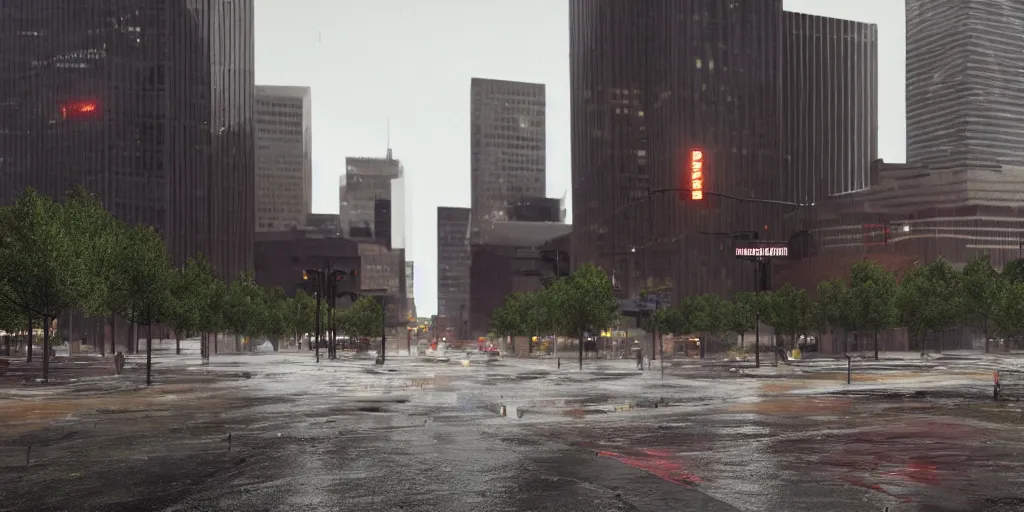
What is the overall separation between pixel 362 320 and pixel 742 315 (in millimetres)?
77079

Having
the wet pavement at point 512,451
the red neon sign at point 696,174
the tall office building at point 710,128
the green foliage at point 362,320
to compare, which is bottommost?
the green foliage at point 362,320

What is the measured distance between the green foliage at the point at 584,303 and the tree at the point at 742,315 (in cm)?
3216

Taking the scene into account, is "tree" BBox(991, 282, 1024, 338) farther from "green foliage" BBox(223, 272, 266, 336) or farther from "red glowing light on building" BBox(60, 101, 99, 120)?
"red glowing light on building" BBox(60, 101, 99, 120)

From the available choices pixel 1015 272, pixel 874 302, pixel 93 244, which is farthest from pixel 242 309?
pixel 1015 272

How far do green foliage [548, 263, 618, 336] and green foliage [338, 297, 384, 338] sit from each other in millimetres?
83971

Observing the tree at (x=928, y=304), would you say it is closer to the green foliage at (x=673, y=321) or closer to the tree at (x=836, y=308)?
the tree at (x=836, y=308)

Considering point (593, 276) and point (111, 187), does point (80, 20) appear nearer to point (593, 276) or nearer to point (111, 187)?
point (111, 187)

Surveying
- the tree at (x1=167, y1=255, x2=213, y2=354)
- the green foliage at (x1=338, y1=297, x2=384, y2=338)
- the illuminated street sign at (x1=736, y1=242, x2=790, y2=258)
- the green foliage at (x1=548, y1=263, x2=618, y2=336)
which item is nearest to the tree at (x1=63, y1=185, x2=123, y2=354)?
the tree at (x1=167, y1=255, x2=213, y2=354)

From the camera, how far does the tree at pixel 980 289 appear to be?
101 m

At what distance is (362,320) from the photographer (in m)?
178

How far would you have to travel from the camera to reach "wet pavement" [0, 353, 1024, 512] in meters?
14.5

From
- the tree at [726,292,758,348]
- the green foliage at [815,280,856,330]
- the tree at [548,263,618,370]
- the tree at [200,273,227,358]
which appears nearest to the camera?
the tree at [548,263,618,370]

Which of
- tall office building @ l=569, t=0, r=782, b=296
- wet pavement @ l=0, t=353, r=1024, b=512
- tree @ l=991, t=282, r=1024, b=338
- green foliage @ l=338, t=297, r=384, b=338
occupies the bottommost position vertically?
green foliage @ l=338, t=297, r=384, b=338

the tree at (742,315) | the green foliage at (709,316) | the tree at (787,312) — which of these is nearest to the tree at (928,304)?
the tree at (787,312)
